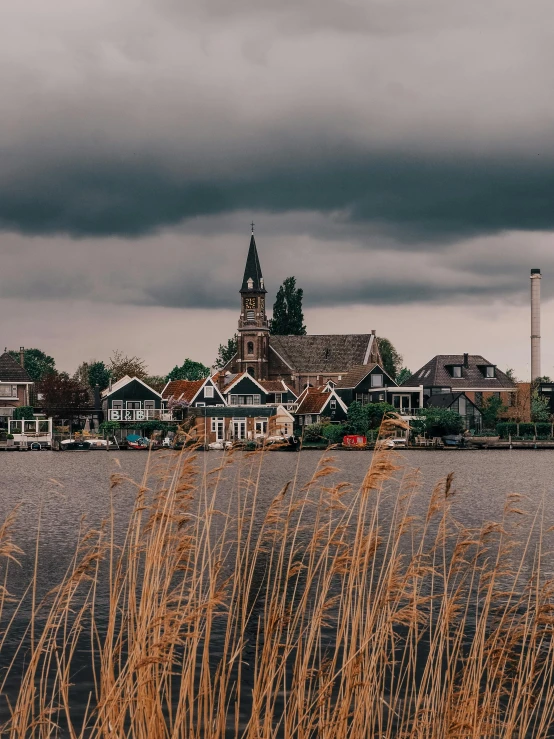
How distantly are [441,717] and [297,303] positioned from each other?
14376cm

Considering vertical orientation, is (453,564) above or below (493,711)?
above

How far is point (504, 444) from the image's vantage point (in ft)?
347

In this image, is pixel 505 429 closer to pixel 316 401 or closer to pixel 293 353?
pixel 316 401

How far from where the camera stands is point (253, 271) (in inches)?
5812

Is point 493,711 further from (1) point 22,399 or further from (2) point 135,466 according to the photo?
(1) point 22,399

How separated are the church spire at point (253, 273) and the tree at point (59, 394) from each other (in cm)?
3608

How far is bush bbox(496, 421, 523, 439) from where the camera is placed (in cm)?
11000

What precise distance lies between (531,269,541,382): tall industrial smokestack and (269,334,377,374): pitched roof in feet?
78.8

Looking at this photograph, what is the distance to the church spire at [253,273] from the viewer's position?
14638 cm

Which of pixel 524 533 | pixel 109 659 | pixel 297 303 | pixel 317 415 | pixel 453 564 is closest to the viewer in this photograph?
pixel 109 659

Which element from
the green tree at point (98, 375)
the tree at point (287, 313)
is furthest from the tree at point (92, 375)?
the tree at point (287, 313)

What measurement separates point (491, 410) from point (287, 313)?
1902 inches

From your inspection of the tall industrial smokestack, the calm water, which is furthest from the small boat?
the tall industrial smokestack

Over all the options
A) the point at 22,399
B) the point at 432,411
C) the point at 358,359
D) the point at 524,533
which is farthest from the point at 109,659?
the point at 358,359
